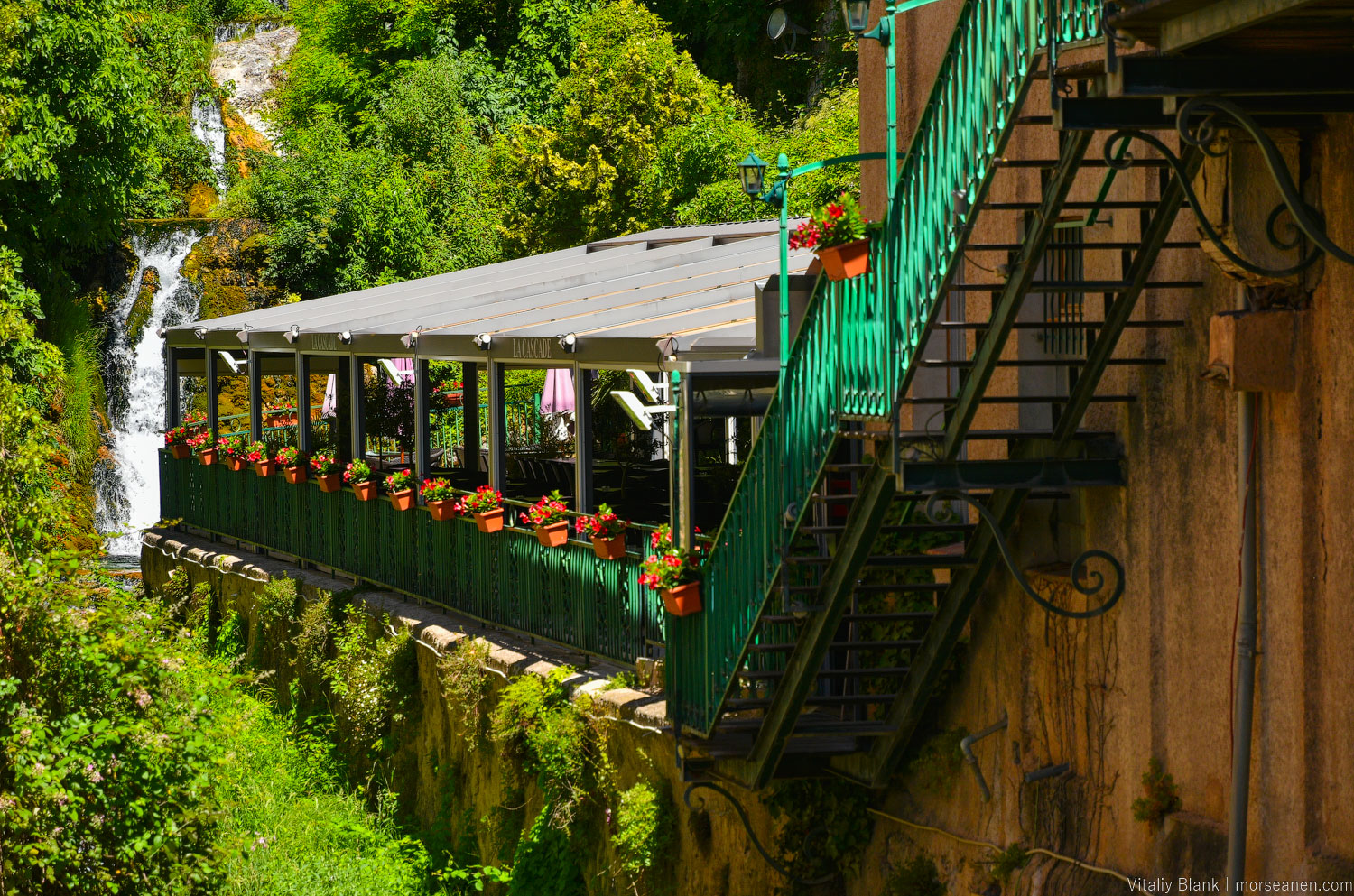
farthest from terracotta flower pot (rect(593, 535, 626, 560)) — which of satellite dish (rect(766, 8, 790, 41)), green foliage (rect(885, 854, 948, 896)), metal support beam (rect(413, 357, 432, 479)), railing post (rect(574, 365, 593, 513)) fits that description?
satellite dish (rect(766, 8, 790, 41))

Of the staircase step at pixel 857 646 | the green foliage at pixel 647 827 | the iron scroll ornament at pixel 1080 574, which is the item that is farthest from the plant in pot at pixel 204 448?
the iron scroll ornament at pixel 1080 574

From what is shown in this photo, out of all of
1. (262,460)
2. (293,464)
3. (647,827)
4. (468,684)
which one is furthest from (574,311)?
(262,460)

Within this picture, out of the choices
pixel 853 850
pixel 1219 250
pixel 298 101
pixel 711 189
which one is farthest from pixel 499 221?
pixel 1219 250

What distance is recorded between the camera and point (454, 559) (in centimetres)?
1342

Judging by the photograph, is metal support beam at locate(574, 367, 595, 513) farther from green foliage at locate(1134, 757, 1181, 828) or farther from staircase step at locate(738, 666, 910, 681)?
green foliage at locate(1134, 757, 1181, 828)

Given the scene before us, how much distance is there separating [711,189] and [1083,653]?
20.0 m

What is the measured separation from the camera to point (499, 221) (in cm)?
3275

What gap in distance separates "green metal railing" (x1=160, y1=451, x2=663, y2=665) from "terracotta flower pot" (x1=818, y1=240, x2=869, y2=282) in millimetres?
4141

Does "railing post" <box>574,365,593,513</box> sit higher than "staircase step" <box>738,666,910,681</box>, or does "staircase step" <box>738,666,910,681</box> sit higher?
"railing post" <box>574,365,593,513</box>

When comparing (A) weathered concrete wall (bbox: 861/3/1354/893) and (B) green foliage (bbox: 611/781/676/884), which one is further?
(B) green foliage (bbox: 611/781/676/884)

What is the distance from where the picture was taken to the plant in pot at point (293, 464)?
16672 millimetres

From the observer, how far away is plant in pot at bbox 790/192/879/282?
6.65 metres

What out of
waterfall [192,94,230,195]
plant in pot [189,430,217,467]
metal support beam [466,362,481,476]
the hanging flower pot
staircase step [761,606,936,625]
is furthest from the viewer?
waterfall [192,94,230,195]

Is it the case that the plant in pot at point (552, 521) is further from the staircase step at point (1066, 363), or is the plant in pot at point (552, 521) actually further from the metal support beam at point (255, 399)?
the metal support beam at point (255, 399)
